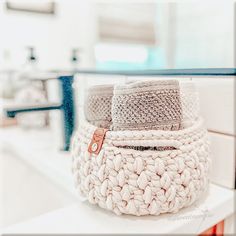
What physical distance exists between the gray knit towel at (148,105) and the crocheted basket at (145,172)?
15 mm

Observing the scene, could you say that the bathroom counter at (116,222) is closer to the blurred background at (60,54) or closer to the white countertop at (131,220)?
the white countertop at (131,220)

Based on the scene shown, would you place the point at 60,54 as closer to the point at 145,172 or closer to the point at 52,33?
the point at 52,33

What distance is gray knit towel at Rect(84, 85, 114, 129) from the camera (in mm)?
466

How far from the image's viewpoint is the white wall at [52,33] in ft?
4.54

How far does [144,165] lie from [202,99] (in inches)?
9.3

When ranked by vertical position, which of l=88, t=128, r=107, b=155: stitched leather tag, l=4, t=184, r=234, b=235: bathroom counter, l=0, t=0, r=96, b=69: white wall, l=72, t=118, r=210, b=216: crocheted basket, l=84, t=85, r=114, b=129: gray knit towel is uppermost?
l=0, t=0, r=96, b=69: white wall

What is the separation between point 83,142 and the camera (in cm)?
44

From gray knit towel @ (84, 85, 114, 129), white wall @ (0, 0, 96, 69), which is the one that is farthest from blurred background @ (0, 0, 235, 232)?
gray knit towel @ (84, 85, 114, 129)

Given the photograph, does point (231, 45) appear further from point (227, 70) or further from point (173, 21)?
point (227, 70)

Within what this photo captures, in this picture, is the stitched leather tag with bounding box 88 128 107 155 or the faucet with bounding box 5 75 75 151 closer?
the stitched leather tag with bounding box 88 128 107 155

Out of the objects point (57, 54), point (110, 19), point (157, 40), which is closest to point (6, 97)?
point (57, 54)

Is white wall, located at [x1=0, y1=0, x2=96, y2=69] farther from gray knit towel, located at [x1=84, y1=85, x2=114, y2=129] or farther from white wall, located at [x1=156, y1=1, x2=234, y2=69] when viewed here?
gray knit towel, located at [x1=84, y1=85, x2=114, y2=129]

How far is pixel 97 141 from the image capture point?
420 mm

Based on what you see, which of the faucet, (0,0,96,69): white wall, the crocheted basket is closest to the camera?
the crocheted basket
